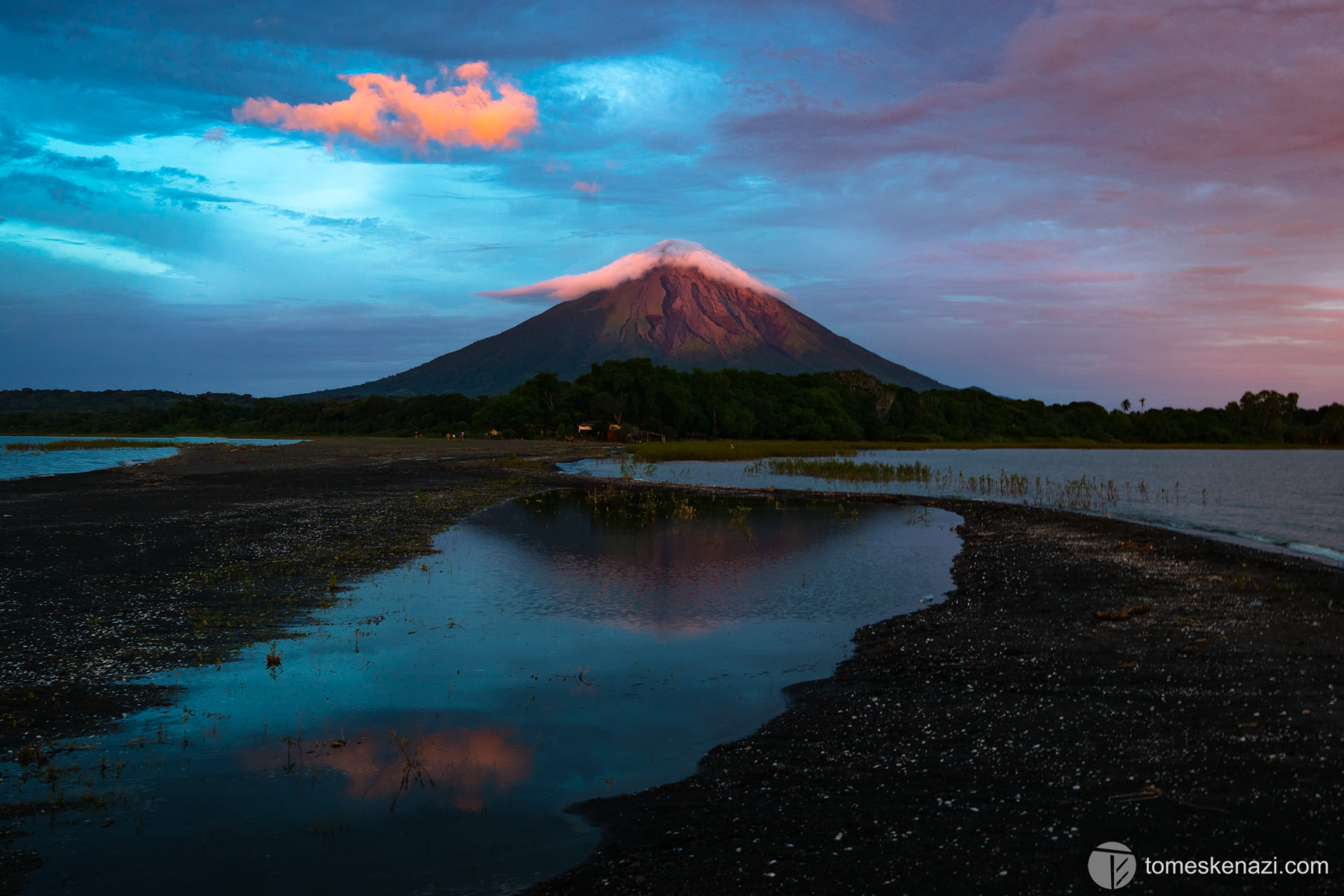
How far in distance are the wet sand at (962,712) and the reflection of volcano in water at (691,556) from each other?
425cm

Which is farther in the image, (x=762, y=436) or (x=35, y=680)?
(x=762, y=436)

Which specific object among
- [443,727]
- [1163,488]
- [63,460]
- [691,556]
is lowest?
Result: [443,727]

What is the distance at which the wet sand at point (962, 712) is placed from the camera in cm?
715

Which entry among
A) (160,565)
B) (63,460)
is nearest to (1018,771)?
(160,565)

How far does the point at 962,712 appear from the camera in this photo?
1123cm

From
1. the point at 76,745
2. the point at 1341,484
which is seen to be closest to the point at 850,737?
the point at 76,745

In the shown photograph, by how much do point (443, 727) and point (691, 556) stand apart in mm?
16849

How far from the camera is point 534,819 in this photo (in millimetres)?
8750

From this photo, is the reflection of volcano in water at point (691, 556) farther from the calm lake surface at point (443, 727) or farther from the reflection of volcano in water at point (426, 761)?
the reflection of volcano in water at point (426, 761)

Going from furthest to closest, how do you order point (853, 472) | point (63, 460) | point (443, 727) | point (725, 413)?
point (725, 413) < point (63, 460) < point (853, 472) < point (443, 727)

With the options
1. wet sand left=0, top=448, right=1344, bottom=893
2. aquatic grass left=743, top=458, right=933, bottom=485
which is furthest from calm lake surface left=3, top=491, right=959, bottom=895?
aquatic grass left=743, top=458, right=933, bottom=485

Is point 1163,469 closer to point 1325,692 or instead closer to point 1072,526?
point 1072,526

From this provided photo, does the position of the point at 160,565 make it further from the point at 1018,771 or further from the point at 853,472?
the point at 853,472

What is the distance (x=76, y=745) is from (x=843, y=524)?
31581 mm
